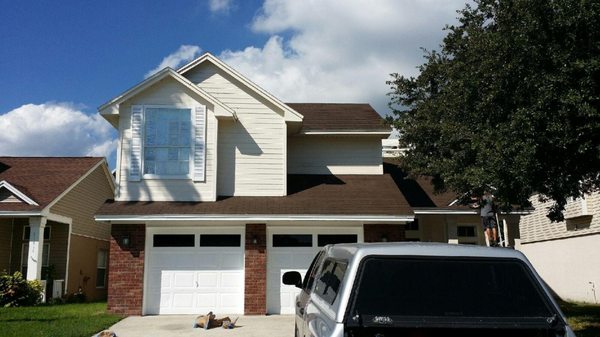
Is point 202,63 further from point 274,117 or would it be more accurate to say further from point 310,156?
point 310,156

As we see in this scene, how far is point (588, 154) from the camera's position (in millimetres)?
9688

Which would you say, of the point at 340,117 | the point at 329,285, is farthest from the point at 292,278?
the point at 340,117

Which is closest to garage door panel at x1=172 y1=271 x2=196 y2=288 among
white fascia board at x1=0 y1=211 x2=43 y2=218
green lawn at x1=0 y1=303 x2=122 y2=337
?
green lawn at x1=0 y1=303 x2=122 y2=337

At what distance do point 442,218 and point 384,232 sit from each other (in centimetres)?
396

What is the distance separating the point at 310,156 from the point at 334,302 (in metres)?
14.2

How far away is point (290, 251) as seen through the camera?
50.9ft

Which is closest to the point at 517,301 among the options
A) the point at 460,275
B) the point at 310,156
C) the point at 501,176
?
the point at 460,275

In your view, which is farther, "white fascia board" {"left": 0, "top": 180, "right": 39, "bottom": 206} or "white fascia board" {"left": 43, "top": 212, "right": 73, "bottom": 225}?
"white fascia board" {"left": 43, "top": 212, "right": 73, "bottom": 225}

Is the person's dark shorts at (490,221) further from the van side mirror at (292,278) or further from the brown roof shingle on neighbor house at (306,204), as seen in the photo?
the van side mirror at (292,278)

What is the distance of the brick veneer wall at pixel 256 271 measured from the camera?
48.8 feet

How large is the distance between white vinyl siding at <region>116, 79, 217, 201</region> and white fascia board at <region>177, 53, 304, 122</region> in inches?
43.6

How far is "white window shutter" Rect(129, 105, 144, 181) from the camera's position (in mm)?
15547

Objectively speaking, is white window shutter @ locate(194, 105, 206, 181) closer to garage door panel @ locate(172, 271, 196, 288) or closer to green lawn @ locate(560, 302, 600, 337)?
garage door panel @ locate(172, 271, 196, 288)

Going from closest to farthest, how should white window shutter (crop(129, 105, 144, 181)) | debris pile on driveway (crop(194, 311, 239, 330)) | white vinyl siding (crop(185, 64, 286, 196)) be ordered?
debris pile on driveway (crop(194, 311, 239, 330))
white window shutter (crop(129, 105, 144, 181))
white vinyl siding (crop(185, 64, 286, 196))
